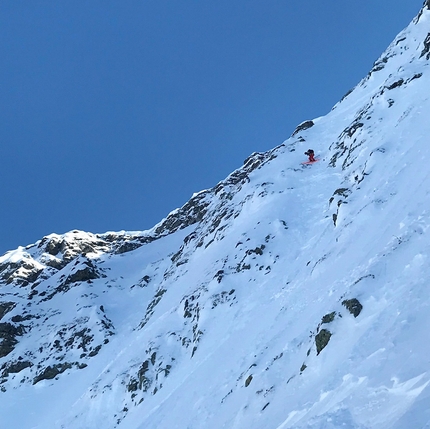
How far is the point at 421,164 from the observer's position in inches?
763

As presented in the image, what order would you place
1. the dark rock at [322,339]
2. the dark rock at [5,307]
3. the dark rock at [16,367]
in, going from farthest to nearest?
the dark rock at [5,307]
the dark rock at [16,367]
the dark rock at [322,339]

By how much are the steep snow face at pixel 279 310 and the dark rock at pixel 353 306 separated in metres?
0.04

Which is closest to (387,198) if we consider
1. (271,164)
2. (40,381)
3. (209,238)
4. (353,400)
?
(353,400)

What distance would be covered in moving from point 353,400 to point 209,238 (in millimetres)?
30913

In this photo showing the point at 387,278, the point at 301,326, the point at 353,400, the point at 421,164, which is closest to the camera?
the point at 353,400

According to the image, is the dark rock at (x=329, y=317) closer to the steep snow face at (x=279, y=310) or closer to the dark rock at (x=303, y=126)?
the steep snow face at (x=279, y=310)

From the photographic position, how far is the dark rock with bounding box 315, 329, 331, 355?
12.6 meters

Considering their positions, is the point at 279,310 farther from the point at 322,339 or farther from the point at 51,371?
the point at 51,371

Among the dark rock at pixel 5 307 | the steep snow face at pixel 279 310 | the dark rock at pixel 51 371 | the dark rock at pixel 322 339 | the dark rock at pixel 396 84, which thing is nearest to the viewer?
the steep snow face at pixel 279 310

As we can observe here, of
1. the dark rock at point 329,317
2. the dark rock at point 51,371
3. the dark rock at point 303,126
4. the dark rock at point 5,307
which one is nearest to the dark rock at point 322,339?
the dark rock at point 329,317

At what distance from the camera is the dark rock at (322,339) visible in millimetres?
12648

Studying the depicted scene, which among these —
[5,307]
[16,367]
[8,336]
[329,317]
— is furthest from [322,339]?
[5,307]

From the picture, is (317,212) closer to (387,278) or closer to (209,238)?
(209,238)

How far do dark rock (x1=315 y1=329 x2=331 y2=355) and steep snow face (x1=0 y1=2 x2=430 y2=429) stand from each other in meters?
0.04
